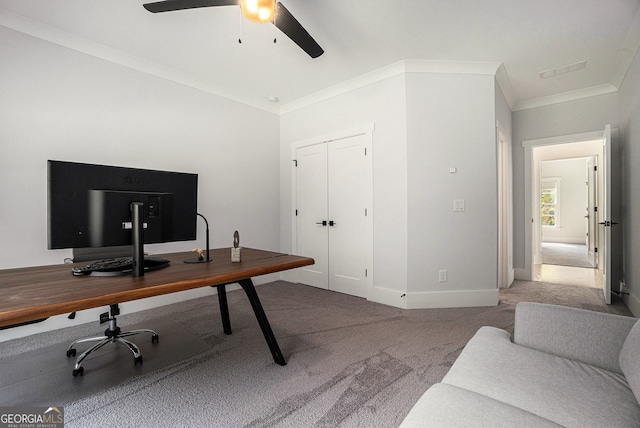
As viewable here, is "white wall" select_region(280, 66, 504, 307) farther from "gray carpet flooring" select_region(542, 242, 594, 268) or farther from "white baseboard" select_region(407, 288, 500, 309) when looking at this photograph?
"gray carpet flooring" select_region(542, 242, 594, 268)

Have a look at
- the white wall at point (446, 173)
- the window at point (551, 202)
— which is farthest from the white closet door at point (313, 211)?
the window at point (551, 202)

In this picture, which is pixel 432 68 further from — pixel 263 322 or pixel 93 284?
pixel 93 284

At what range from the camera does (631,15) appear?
2.40 m

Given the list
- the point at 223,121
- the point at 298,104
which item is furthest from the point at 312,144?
the point at 223,121

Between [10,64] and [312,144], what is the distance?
303 centimetres

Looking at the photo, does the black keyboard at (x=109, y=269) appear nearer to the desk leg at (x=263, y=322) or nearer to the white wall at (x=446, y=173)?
the desk leg at (x=263, y=322)

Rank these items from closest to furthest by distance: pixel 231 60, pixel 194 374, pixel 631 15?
pixel 194 374 < pixel 631 15 < pixel 231 60

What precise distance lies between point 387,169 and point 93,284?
114 inches

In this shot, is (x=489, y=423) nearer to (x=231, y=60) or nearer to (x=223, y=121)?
(x=231, y=60)

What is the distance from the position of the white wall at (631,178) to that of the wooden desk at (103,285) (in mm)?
3382

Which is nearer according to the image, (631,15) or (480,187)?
(631,15)

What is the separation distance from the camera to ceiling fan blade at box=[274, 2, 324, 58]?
1883 mm

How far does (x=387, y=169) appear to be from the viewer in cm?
340

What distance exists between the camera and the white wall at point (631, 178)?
2.82 metres
